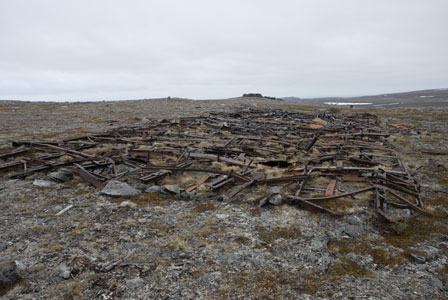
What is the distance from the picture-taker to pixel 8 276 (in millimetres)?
3598

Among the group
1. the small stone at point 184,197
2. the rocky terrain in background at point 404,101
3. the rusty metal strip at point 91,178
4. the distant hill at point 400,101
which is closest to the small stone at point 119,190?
the rusty metal strip at point 91,178

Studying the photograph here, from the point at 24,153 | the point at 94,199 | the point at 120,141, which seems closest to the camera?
the point at 94,199

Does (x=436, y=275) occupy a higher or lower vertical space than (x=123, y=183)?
lower

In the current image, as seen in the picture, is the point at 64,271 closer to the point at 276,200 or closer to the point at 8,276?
the point at 8,276

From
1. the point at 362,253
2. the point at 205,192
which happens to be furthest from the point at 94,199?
the point at 362,253

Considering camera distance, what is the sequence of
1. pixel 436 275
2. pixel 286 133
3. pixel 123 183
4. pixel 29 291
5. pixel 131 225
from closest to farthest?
1. pixel 29 291
2. pixel 436 275
3. pixel 131 225
4. pixel 123 183
5. pixel 286 133

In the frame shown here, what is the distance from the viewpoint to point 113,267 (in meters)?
4.04

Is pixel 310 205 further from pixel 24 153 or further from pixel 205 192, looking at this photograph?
pixel 24 153

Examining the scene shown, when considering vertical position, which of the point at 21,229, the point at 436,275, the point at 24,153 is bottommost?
the point at 436,275

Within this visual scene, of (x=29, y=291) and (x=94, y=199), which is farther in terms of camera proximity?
(x=94, y=199)

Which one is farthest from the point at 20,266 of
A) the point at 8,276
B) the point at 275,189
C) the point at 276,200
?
the point at 275,189

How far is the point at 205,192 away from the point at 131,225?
2233mm

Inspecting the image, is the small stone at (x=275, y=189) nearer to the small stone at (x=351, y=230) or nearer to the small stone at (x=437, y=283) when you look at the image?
the small stone at (x=351, y=230)

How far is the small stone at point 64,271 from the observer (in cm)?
383
